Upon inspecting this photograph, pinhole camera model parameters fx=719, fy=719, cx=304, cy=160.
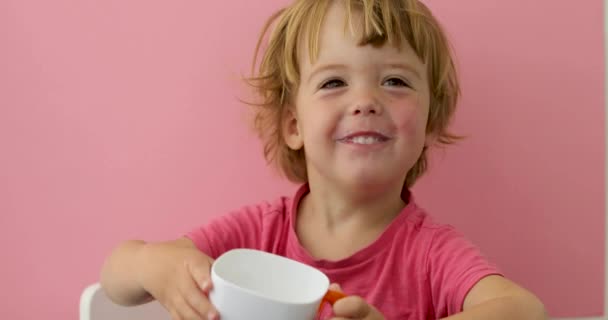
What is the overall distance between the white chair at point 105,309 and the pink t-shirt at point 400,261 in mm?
123

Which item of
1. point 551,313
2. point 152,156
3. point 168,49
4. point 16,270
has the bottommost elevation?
point 551,313

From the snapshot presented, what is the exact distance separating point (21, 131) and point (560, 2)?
31.9 inches

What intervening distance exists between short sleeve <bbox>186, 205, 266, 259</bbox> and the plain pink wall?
0.11m

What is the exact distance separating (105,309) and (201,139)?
0.29m

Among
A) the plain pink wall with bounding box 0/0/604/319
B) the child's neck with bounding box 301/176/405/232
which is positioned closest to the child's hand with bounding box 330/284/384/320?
the child's neck with bounding box 301/176/405/232

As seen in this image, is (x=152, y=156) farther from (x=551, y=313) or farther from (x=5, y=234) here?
(x=551, y=313)

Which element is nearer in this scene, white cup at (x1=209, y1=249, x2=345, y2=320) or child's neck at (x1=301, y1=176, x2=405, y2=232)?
white cup at (x1=209, y1=249, x2=345, y2=320)

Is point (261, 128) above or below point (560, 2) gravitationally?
below

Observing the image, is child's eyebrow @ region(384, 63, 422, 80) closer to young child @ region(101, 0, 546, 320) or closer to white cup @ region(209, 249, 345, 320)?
young child @ region(101, 0, 546, 320)

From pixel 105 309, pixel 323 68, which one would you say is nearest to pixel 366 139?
pixel 323 68

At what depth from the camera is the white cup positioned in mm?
585

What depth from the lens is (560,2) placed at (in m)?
1.07

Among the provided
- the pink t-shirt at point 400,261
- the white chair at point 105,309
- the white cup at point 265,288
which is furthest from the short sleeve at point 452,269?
the white chair at point 105,309

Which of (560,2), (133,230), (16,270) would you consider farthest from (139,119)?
(560,2)
